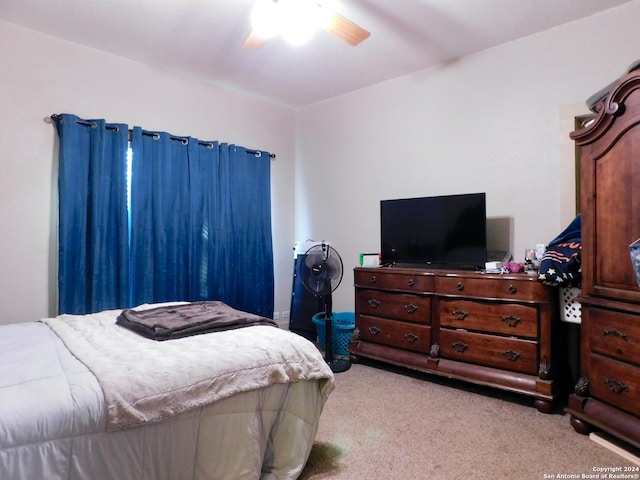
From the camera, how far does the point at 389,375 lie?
295 cm

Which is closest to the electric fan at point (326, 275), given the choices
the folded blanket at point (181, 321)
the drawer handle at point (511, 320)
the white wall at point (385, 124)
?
the white wall at point (385, 124)

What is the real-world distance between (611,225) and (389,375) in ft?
5.82

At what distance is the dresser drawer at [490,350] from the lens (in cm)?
236

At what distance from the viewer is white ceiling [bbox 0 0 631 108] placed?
240 centimetres

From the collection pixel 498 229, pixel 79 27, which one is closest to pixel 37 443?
pixel 79 27

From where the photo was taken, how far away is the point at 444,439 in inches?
78.2

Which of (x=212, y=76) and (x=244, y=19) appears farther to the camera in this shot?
(x=212, y=76)

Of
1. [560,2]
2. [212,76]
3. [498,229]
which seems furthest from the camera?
[212,76]

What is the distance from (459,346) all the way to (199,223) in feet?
7.75

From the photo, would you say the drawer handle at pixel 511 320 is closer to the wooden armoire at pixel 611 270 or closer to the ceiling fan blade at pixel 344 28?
the wooden armoire at pixel 611 270

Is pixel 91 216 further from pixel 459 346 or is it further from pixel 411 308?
pixel 459 346

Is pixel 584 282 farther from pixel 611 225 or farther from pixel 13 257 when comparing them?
pixel 13 257

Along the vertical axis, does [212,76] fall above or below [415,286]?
above

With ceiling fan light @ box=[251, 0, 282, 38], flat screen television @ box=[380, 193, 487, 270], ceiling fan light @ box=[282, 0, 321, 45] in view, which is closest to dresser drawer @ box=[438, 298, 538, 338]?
flat screen television @ box=[380, 193, 487, 270]
